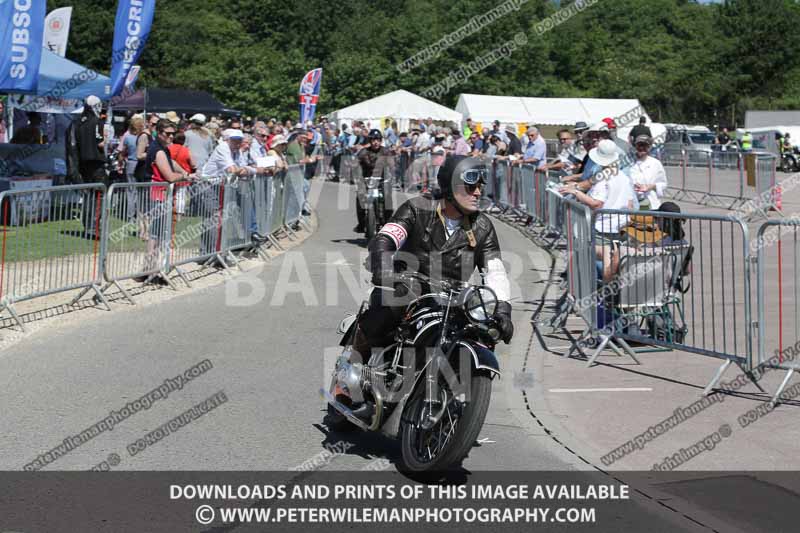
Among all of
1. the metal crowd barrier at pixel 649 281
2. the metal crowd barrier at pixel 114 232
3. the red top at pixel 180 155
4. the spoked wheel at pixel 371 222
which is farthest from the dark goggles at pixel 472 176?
the spoked wheel at pixel 371 222

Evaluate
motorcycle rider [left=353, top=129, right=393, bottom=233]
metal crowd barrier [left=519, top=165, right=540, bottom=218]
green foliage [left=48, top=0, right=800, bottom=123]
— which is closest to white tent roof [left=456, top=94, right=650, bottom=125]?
green foliage [left=48, top=0, right=800, bottom=123]

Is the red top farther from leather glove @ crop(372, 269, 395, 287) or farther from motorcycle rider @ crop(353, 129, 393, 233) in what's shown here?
leather glove @ crop(372, 269, 395, 287)

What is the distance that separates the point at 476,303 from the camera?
5691 mm

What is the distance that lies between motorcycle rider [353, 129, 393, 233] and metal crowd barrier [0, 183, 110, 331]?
7858 mm

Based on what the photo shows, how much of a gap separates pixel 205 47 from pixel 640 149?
283 feet

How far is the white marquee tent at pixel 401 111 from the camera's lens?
47656mm

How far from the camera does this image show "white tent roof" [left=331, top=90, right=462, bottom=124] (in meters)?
47.7

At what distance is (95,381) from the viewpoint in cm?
835

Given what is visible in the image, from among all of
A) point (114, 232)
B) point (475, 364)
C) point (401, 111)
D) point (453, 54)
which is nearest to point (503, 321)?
point (475, 364)

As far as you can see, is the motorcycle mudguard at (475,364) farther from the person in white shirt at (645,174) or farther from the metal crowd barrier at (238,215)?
the metal crowd barrier at (238,215)

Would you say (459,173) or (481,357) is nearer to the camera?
(481,357)

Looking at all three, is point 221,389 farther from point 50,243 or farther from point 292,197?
point 292,197

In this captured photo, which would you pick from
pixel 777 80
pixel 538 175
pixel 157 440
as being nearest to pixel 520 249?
pixel 538 175

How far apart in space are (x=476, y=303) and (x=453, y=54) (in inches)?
2973
